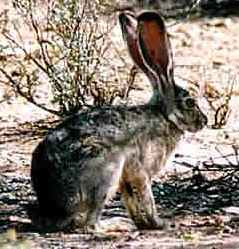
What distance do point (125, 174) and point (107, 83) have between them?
3046 millimetres

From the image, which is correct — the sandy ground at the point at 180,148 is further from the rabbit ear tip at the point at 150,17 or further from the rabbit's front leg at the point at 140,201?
the rabbit ear tip at the point at 150,17

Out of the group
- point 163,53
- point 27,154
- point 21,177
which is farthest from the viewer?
point 27,154

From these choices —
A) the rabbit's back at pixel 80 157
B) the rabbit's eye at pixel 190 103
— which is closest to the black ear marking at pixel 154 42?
the rabbit's eye at pixel 190 103

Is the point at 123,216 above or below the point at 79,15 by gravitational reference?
below

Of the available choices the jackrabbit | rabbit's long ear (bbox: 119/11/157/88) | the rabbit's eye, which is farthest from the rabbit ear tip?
the rabbit's eye

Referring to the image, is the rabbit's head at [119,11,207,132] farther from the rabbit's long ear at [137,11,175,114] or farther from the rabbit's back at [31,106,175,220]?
the rabbit's back at [31,106,175,220]

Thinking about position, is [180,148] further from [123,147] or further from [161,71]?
[123,147]

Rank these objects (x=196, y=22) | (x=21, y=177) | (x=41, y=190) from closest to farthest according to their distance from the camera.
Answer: (x=41, y=190) → (x=21, y=177) → (x=196, y=22)

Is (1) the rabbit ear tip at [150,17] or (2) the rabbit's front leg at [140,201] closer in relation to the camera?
(2) the rabbit's front leg at [140,201]

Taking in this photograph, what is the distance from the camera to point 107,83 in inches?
379

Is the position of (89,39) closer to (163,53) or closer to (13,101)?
(13,101)

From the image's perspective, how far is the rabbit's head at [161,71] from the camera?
6.96 metres

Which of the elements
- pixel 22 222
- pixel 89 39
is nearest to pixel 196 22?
pixel 89 39

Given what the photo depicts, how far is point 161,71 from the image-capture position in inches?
275
